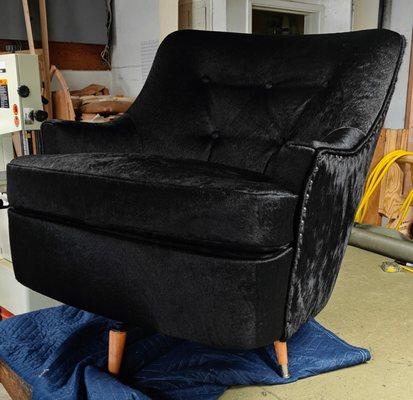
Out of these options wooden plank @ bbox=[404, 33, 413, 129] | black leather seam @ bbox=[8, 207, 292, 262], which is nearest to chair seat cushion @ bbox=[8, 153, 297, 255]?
black leather seam @ bbox=[8, 207, 292, 262]

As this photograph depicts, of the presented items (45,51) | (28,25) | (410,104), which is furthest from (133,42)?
(410,104)

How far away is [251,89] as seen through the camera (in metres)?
1.52

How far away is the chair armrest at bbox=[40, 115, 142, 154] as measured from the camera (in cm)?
142

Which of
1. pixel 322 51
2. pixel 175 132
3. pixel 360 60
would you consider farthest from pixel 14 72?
pixel 360 60

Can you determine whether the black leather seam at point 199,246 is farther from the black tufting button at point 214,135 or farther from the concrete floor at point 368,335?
the black tufting button at point 214,135

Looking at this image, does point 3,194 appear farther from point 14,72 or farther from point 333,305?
point 333,305

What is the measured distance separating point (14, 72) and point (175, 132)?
0.74 meters

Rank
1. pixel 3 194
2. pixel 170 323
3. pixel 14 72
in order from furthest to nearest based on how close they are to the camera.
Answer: pixel 3 194 < pixel 14 72 < pixel 170 323

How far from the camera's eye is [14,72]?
6.02 ft

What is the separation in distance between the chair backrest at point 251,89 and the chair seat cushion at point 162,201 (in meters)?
0.37

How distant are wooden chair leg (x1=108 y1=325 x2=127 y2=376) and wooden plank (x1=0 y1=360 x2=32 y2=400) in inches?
8.8

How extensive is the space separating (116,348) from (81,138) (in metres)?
0.62

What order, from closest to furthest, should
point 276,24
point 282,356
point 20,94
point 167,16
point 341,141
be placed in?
point 341,141 → point 282,356 → point 20,94 → point 167,16 → point 276,24

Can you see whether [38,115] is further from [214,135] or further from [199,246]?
[199,246]
